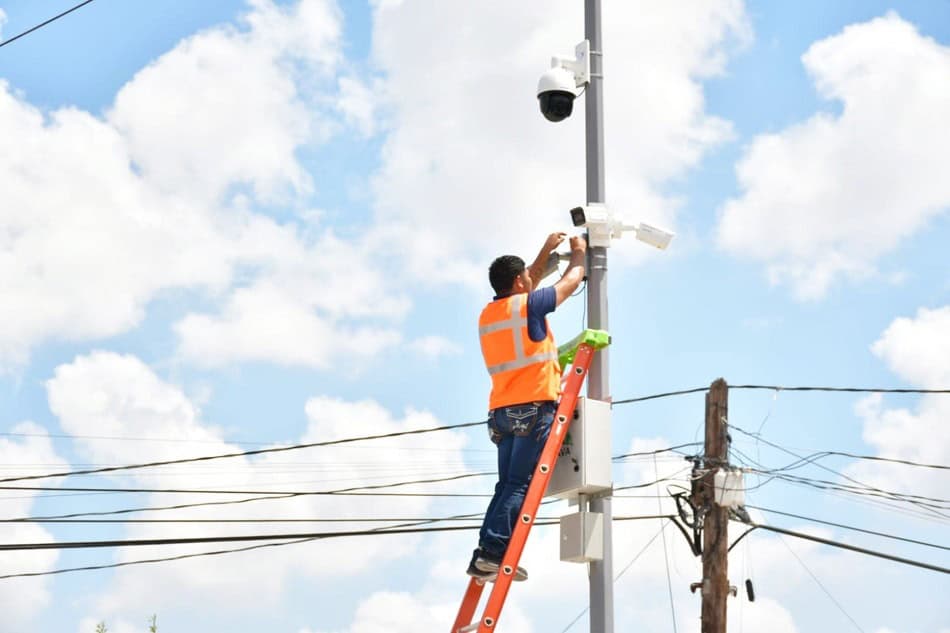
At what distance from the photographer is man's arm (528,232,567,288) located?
26.3ft

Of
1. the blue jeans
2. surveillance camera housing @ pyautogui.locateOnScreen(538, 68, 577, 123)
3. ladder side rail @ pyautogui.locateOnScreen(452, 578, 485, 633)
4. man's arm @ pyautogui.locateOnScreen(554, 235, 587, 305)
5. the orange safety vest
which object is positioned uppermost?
surveillance camera housing @ pyautogui.locateOnScreen(538, 68, 577, 123)

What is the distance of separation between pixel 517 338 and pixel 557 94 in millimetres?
1760

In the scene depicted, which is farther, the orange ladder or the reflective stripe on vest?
the reflective stripe on vest

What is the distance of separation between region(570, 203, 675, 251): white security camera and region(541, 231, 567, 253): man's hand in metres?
0.11

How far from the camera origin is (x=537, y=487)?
24.0 ft

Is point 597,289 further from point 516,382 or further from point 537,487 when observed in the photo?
point 537,487

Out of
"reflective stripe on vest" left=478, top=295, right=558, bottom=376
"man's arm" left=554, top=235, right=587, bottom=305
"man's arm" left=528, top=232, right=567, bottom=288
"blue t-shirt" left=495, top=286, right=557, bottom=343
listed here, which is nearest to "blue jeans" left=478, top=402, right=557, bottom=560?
"reflective stripe on vest" left=478, top=295, right=558, bottom=376

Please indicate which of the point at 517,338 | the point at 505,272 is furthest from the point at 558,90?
the point at 517,338

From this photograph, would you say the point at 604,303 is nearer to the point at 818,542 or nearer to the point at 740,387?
the point at 740,387

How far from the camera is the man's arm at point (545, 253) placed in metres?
8.03

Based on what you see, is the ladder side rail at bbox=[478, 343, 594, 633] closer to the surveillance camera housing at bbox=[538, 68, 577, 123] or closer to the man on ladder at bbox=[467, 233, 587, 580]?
the man on ladder at bbox=[467, 233, 587, 580]

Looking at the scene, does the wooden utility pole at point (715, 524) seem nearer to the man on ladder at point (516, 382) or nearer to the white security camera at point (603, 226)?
the white security camera at point (603, 226)

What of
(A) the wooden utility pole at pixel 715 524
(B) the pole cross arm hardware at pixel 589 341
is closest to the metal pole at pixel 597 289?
(B) the pole cross arm hardware at pixel 589 341

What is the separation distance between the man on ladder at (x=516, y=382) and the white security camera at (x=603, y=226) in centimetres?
→ 23
